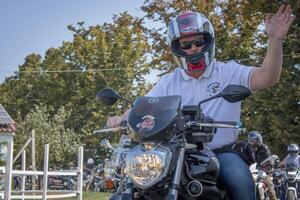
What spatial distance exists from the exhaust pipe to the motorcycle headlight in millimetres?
235

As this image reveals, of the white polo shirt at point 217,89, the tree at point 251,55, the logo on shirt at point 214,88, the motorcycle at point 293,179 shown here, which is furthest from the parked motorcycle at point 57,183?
the logo on shirt at point 214,88

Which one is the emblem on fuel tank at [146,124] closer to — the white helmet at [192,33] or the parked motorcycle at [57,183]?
the white helmet at [192,33]

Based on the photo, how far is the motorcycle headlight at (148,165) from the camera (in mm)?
3498

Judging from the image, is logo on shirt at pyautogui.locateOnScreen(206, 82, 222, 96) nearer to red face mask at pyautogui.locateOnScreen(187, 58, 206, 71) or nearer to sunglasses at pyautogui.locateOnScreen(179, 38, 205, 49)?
red face mask at pyautogui.locateOnScreen(187, 58, 206, 71)

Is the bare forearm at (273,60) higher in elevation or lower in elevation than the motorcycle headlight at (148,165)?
higher

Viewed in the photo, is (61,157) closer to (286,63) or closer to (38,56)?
(38,56)

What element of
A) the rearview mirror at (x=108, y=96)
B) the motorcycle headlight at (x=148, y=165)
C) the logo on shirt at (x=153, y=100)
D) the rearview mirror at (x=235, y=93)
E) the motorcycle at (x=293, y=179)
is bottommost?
the motorcycle at (x=293, y=179)

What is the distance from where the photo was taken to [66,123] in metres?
48.4

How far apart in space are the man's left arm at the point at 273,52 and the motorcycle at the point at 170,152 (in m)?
0.56

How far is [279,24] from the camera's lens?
4.28 metres

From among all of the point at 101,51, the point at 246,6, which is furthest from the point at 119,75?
the point at 246,6

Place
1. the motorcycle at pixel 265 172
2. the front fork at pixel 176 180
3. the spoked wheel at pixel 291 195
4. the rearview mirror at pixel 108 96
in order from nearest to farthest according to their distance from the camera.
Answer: the front fork at pixel 176 180 → the rearview mirror at pixel 108 96 → the motorcycle at pixel 265 172 → the spoked wheel at pixel 291 195

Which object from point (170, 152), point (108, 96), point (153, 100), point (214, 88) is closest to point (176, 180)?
point (170, 152)

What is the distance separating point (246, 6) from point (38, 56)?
40.6m
